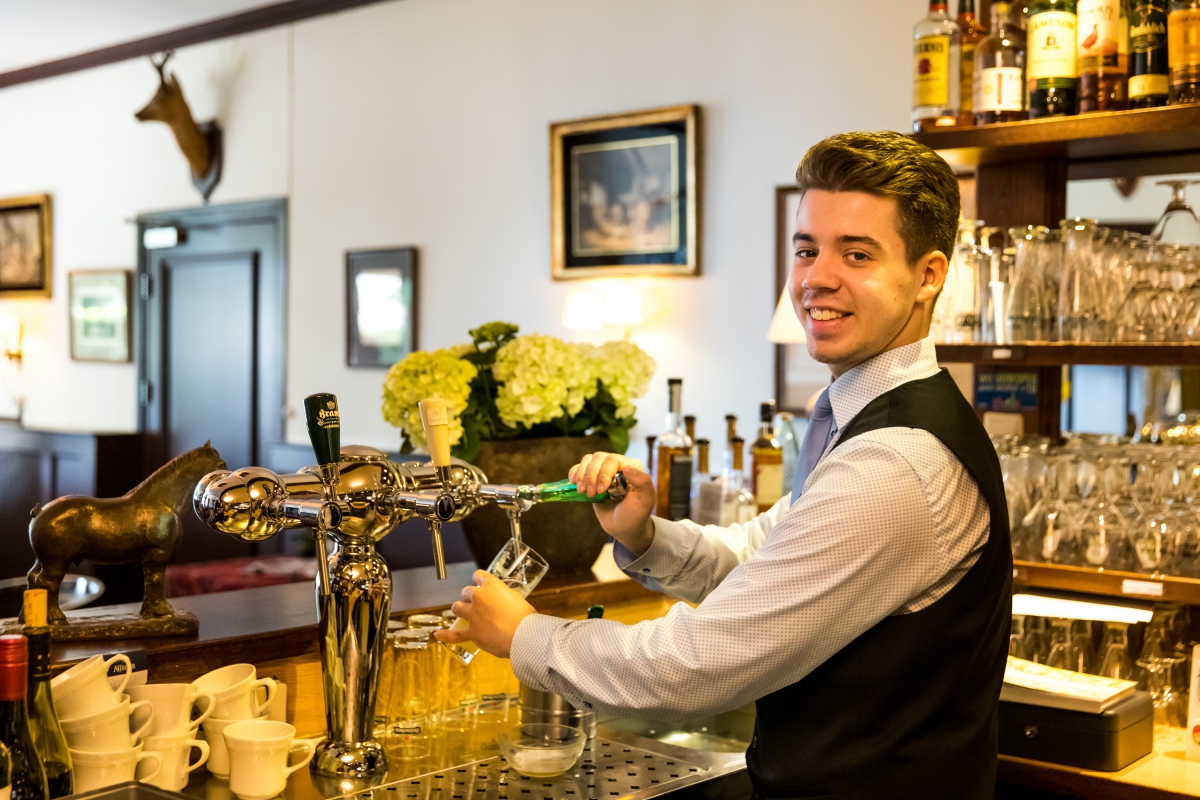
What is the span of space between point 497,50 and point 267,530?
4664 millimetres

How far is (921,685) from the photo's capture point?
4.35ft

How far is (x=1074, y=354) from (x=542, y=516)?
95 cm

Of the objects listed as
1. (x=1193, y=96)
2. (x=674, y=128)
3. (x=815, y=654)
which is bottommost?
(x=815, y=654)

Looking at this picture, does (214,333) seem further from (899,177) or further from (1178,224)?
(899,177)

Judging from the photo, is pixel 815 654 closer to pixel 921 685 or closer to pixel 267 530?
pixel 921 685

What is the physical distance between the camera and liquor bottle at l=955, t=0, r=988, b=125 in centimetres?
236

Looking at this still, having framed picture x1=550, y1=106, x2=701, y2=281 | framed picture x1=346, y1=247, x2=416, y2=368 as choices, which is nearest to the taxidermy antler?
framed picture x1=346, y1=247, x2=416, y2=368

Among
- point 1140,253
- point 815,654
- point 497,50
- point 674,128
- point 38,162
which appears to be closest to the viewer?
point 815,654

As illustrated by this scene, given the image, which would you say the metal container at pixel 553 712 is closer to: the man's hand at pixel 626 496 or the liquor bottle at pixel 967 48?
the man's hand at pixel 626 496

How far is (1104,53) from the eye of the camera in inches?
82.3

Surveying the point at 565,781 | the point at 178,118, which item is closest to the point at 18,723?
the point at 565,781

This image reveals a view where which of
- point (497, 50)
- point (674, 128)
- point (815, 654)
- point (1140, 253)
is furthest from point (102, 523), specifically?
point (497, 50)

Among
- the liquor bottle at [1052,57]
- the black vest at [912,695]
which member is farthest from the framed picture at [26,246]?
the black vest at [912,695]

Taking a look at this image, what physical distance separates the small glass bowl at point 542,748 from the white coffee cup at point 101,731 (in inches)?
18.7
